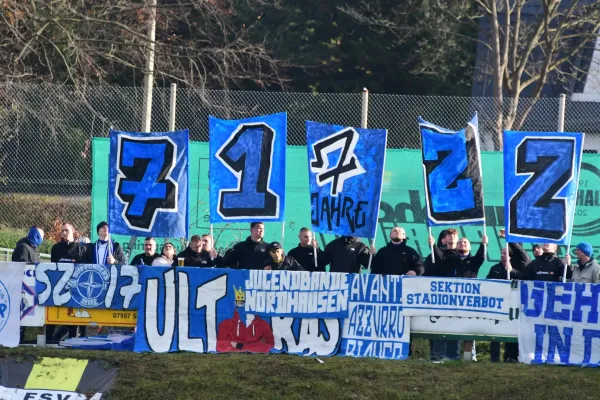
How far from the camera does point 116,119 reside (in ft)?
52.9

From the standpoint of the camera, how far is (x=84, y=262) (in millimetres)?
13273

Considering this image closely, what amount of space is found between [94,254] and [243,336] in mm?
2463

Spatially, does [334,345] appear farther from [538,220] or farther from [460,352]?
[538,220]

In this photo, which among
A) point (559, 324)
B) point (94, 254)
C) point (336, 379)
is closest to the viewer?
point (336, 379)

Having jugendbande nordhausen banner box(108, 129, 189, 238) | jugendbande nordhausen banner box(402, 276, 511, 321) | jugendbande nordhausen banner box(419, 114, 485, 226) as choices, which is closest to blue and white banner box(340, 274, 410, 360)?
jugendbande nordhausen banner box(402, 276, 511, 321)

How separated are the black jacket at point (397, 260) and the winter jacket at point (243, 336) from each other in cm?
157

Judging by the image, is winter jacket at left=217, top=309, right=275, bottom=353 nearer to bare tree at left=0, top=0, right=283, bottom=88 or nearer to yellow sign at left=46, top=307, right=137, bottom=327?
yellow sign at left=46, top=307, right=137, bottom=327

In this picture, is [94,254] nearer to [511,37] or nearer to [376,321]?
[376,321]

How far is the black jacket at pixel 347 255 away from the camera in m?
12.7

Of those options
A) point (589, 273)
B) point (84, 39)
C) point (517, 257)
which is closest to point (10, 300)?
point (517, 257)

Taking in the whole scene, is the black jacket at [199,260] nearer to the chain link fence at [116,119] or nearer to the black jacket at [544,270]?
the chain link fence at [116,119]

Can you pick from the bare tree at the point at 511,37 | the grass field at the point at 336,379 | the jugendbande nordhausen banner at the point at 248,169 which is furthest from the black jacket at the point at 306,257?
the bare tree at the point at 511,37

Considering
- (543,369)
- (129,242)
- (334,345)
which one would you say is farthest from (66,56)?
(543,369)

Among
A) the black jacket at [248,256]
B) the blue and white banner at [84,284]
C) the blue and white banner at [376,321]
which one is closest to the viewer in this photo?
the blue and white banner at [376,321]
